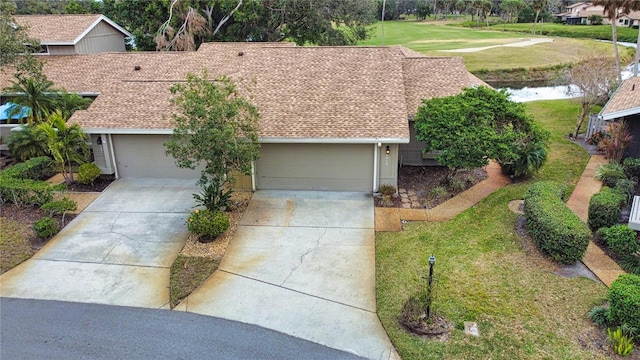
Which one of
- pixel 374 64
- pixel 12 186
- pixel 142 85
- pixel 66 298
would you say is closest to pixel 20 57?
pixel 142 85

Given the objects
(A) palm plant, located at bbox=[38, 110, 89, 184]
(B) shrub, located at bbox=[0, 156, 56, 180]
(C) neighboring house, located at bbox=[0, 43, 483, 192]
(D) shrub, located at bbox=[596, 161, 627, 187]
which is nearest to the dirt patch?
(C) neighboring house, located at bbox=[0, 43, 483, 192]

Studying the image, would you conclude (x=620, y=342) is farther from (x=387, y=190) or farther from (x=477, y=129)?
(x=387, y=190)

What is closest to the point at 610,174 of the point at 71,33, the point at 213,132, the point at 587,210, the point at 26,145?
the point at 587,210

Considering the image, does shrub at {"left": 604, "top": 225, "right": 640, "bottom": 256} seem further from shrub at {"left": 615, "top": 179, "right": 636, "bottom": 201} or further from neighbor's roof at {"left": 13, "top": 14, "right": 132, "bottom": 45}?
neighbor's roof at {"left": 13, "top": 14, "right": 132, "bottom": 45}

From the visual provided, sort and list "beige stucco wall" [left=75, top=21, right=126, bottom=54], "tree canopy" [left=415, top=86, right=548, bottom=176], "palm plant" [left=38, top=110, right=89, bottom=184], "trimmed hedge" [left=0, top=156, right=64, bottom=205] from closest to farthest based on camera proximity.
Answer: "tree canopy" [left=415, top=86, right=548, bottom=176], "trimmed hedge" [left=0, top=156, right=64, bottom=205], "palm plant" [left=38, top=110, right=89, bottom=184], "beige stucco wall" [left=75, top=21, right=126, bottom=54]

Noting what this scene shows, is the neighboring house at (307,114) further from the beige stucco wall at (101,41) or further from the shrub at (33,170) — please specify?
the beige stucco wall at (101,41)

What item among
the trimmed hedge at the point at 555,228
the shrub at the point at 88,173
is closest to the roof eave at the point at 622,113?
the trimmed hedge at the point at 555,228
